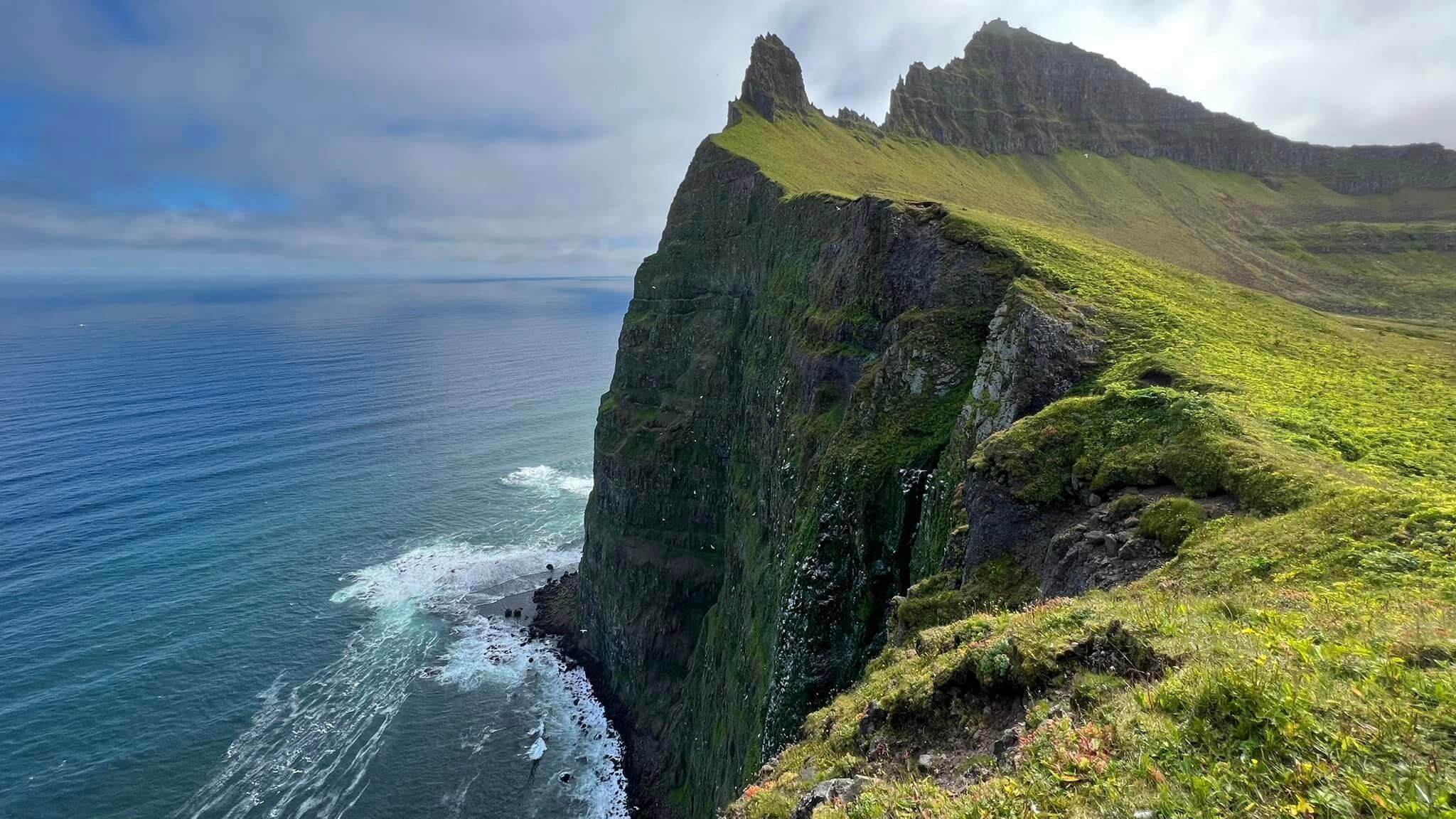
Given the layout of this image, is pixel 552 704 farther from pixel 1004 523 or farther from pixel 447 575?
pixel 1004 523

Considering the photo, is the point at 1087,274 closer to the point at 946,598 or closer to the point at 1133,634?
the point at 946,598

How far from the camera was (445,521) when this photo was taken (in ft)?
307

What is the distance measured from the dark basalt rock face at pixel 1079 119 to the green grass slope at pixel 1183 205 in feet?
15.9

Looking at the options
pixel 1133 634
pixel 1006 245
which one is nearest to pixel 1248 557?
pixel 1133 634

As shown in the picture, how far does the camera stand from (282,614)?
2749 inches

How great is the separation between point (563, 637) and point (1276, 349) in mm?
68740

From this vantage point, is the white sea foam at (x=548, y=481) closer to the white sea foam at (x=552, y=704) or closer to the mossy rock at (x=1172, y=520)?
the white sea foam at (x=552, y=704)

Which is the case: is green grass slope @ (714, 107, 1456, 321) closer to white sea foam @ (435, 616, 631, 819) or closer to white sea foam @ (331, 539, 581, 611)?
white sea foam @ (435, 616, 631, 819)

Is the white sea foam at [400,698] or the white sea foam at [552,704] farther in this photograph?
the white sea foam at [552,704]

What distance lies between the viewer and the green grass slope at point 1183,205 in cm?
7938

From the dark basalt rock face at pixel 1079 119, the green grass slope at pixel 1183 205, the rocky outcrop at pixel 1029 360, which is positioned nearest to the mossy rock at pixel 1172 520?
the rocky outcrop at pixel 1029 360

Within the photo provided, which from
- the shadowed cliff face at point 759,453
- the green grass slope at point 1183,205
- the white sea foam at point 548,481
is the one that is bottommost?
the white sea foam at point 548,481

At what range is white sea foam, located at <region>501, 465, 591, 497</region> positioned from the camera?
10788 cm

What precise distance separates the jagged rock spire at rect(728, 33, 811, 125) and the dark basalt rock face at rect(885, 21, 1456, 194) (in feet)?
91.8
